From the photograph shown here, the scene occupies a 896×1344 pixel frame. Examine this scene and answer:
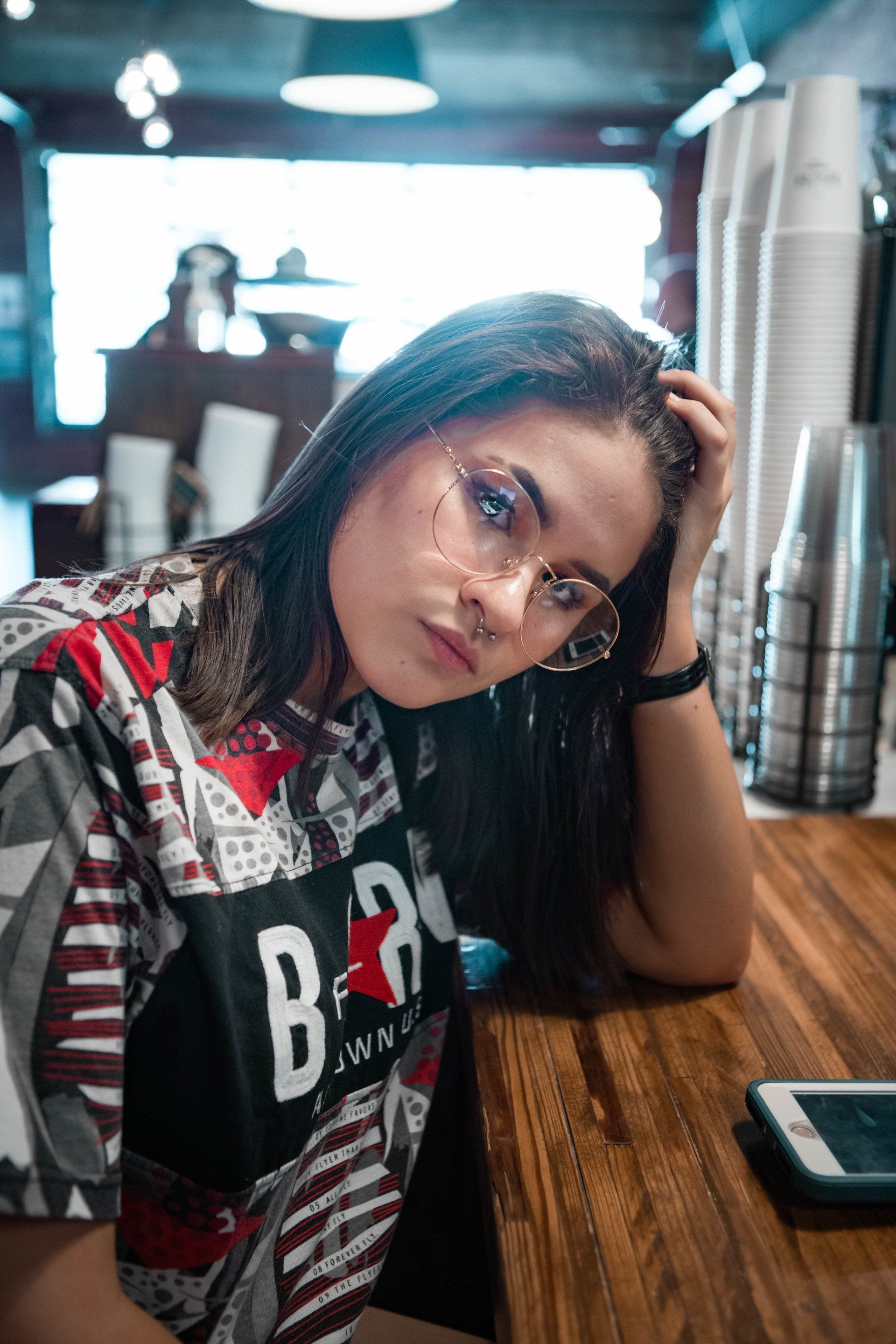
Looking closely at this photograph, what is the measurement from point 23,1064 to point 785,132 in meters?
1.32

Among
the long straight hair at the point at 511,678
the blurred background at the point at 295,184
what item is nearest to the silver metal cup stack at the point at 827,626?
the long straight hair at the point at 511,678

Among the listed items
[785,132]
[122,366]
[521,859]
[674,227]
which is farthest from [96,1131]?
[674,227]

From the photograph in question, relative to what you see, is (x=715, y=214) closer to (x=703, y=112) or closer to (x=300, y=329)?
(x=300, y=329)

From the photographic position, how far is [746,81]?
574 centimetres

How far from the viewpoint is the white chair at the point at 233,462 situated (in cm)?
367

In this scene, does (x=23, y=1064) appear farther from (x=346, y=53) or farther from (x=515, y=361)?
(x=346, y=53)

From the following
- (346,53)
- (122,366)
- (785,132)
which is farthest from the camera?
(122,366)

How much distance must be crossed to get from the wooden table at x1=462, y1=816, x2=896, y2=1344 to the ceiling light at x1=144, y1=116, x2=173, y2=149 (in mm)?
6937

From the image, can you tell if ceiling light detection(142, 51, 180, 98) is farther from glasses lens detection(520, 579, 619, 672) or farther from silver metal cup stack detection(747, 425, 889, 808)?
glasses lens detection(520, 579, 619, 672)

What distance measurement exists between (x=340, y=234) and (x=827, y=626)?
26.5 ft

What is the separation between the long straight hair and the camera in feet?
2.47

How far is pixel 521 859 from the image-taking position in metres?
0.95

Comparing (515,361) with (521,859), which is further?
(521,859)

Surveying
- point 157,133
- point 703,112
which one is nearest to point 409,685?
point 157,133
